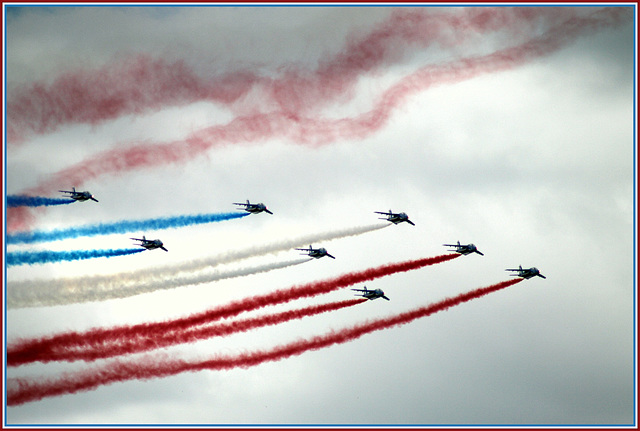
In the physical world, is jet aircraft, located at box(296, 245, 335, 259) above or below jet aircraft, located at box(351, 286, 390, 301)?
above

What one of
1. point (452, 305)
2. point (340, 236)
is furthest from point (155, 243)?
point (452, 305)

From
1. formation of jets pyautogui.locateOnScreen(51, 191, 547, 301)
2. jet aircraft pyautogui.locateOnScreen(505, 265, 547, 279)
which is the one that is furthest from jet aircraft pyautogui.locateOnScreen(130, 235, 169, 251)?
jet aircraft pyautogui.locateOnScreen(505, 265, 547, 279)

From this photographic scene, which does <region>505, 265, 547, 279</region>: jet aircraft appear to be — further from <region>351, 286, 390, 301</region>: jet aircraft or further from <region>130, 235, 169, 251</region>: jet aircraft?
<region>130, 235, 169, 251</region>: jet aircraft

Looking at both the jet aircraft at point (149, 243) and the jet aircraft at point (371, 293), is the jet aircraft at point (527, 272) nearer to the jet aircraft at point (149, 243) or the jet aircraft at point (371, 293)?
the jet aircraft at point (371, 293)

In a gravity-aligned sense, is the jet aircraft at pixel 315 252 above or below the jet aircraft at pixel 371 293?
above

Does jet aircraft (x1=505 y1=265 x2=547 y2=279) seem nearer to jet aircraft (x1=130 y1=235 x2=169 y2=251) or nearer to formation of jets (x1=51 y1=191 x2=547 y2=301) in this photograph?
formation of jets (x1=51 y1=191 x2=547 y2=301)

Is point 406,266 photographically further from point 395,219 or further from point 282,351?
point 282,351

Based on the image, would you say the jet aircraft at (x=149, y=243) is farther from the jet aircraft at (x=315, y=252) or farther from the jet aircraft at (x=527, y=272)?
the jet aircraft at (x=527, y=272)

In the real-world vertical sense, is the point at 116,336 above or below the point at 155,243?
below

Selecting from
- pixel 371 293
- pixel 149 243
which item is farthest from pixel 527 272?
pixel 149 243

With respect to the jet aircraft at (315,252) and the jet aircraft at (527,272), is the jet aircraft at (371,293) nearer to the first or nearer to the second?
the jet aircraft at (315,252)

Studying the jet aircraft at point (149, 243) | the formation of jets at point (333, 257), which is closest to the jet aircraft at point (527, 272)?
the formation of jets at point (333, 257)
